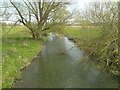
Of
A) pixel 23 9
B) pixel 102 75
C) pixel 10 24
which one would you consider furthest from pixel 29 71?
pixel 23 9

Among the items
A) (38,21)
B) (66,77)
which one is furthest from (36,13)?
(66,77)

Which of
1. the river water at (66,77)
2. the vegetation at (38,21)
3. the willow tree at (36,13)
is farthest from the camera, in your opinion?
the willow tree at (36,13)

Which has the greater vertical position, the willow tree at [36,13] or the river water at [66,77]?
the willow tree at [36,13]

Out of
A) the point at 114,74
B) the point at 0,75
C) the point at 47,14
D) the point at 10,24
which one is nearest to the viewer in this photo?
the point at 0,75

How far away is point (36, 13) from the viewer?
22141 mm

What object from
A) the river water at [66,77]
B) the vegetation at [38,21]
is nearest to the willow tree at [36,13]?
the vegetation at [38,21]

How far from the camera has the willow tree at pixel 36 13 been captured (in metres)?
21.0

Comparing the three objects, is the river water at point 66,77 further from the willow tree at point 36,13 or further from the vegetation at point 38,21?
the willow tree at point 36,13

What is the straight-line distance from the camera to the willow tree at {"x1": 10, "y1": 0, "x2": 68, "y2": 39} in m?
21.0

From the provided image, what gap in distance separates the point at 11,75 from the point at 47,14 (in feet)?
49.6

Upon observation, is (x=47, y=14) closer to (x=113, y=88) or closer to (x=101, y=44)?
(x=101, y=44)

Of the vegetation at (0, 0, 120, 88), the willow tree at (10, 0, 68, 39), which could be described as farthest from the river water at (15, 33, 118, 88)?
the willow tree at (10, 0, 68, 39)

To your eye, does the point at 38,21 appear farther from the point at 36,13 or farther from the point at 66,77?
the point at 66,77

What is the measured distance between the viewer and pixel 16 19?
68.4 feet
